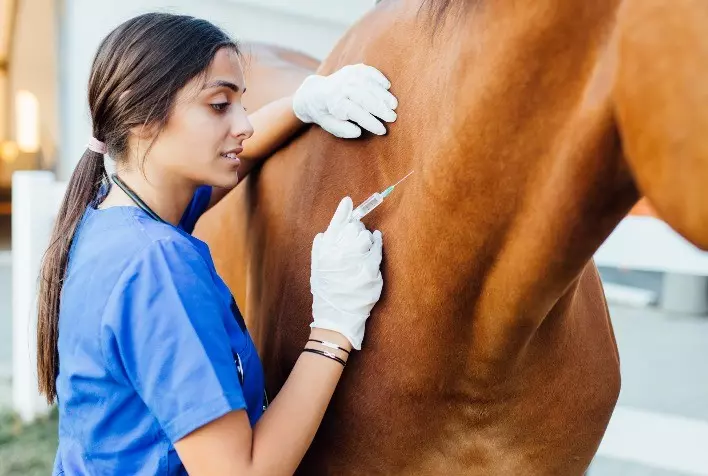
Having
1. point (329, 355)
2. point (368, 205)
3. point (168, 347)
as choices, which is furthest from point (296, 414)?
point (368, 205)

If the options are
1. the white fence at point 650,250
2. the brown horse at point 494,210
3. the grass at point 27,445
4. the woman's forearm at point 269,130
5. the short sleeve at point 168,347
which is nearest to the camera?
the brown horse at point 494,210

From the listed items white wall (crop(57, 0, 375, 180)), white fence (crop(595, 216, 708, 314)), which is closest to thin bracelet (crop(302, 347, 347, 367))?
white fence (crop(595, 216, 708, 314))

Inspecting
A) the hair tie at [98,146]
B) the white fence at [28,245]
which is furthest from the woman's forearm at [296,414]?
the white fence at [28,245]

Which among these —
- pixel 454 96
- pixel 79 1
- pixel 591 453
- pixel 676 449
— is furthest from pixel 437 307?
pixel 79 1

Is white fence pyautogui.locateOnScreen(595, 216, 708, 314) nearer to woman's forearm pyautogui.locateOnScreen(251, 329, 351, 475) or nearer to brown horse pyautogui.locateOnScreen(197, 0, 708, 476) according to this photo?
brown horse pyautogui.locateOnScreen(197, 0, 708, 476)

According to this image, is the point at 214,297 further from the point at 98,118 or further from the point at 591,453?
the point at 591,453

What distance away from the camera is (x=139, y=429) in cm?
90

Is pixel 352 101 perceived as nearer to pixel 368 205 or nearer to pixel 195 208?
pixel 368 205

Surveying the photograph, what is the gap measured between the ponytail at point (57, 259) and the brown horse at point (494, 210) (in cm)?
31

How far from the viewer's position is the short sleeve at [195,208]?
50.3 inches

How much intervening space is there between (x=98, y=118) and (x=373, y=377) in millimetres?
532

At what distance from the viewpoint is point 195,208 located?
1.30m

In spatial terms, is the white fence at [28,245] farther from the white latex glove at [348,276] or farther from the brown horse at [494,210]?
the white latex glove at [348,276]

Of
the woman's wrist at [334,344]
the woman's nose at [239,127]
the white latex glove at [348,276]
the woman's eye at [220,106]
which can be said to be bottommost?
the woman's wrist at [334,344]
